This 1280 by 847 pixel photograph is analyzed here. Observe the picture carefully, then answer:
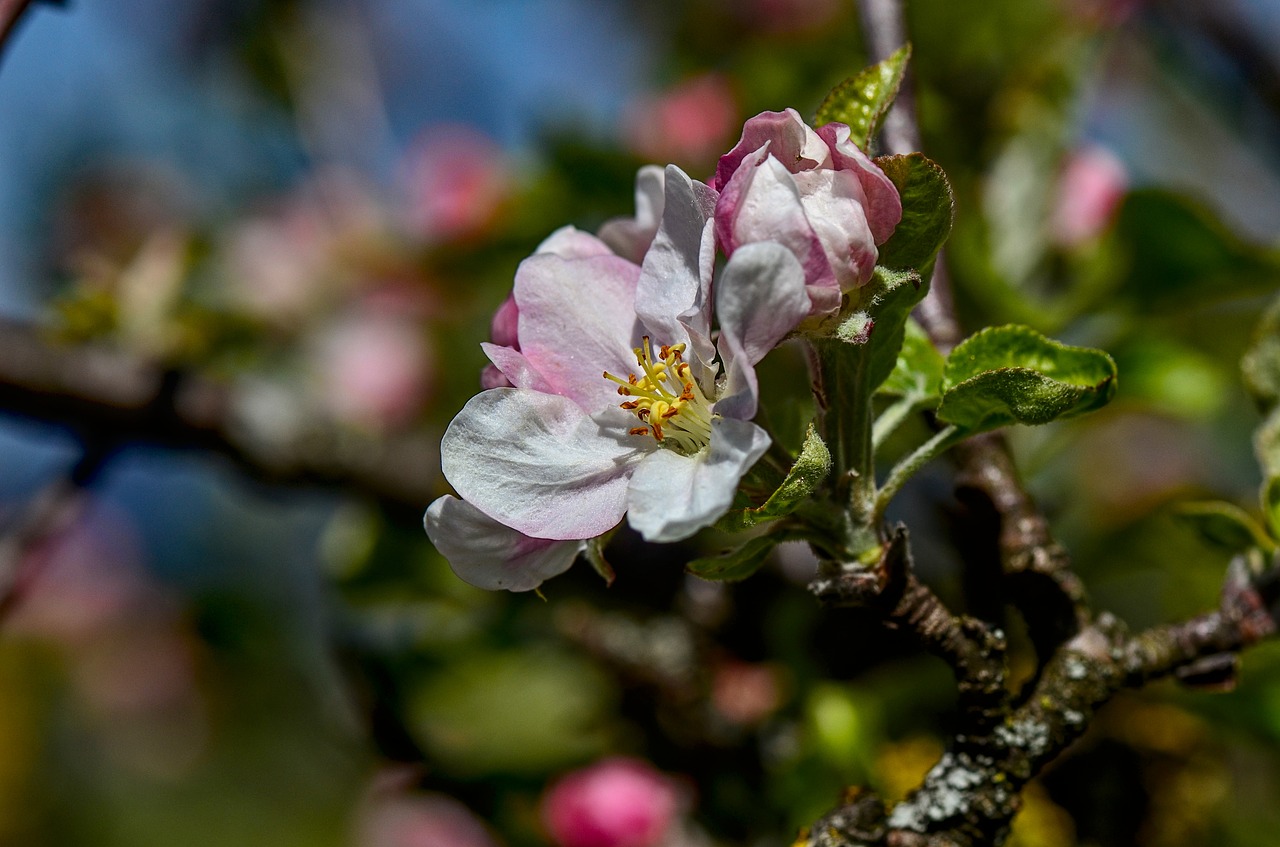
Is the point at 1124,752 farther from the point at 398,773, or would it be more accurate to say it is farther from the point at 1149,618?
the point at 398,773

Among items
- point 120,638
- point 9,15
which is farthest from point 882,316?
point 120,638

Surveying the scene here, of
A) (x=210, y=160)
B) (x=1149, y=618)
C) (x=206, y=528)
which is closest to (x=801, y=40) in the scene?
(x=1149, y=618)

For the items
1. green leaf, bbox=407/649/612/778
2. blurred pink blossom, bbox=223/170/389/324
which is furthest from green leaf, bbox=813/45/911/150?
blurred pink blossom, bbox=223/170/389/324

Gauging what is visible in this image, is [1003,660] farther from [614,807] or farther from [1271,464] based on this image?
[614,807]

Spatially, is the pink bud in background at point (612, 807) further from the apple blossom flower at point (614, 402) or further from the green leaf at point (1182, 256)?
the green leaf at point (1182, 256)

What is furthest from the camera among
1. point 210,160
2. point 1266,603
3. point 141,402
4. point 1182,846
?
point 210,160

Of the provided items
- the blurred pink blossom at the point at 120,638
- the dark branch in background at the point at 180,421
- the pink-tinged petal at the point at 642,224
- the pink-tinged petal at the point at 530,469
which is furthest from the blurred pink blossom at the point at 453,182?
the blurred pink blossom at the point at 120,638
